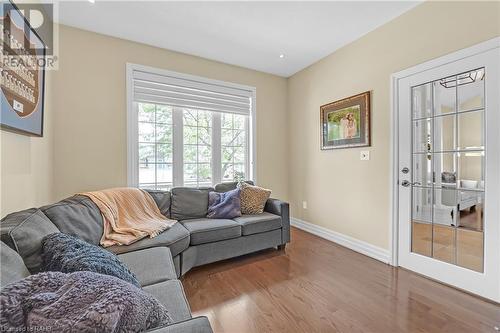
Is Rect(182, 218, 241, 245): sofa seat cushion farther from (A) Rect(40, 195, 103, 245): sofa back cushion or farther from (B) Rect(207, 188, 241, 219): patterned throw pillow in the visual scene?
(A) Rect(40, 195, 103, 245): sofa back cushion

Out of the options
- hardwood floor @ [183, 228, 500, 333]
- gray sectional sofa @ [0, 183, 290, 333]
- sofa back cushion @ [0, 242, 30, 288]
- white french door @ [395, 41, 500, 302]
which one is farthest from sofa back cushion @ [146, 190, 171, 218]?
white french door @ [395, 41, 500, 302]

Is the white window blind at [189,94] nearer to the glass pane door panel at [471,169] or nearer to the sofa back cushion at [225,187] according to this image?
the sofa back cushion at [225,187]

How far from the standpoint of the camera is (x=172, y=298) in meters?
1.13

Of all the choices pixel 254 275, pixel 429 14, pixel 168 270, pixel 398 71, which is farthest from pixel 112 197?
pixel 429 14

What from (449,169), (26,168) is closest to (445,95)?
(449,169)

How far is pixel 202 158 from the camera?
134 inches

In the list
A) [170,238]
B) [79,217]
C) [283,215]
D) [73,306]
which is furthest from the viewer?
[283,215]

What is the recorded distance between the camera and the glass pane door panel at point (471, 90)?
1865 millimetres

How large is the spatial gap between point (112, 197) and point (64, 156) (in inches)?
32.3

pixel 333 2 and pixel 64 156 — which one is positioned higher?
pixel 333 2

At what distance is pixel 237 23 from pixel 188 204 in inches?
84.8

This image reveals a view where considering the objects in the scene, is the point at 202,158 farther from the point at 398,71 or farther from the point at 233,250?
the point at 398,71

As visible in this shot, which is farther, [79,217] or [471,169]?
[471,169]

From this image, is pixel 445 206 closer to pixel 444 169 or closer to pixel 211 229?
pixel 444 169
